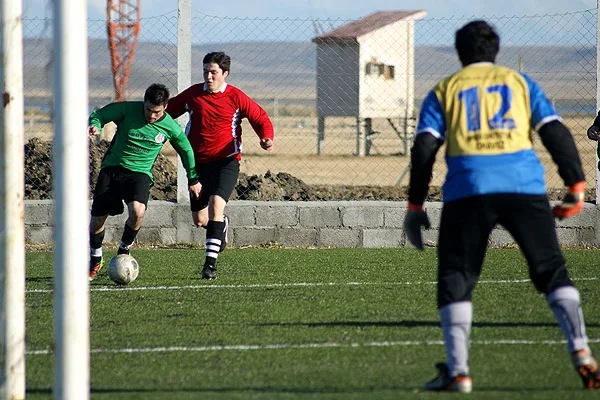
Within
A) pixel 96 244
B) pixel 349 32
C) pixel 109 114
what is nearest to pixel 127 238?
pixel 96 244

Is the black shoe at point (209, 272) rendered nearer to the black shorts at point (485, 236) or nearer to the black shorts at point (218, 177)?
the black shorts at point (218, 177)

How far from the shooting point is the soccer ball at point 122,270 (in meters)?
8.73

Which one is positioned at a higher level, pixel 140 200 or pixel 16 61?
pixel 16 61

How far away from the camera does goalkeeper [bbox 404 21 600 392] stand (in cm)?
483

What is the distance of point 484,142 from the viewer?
487 centimetres

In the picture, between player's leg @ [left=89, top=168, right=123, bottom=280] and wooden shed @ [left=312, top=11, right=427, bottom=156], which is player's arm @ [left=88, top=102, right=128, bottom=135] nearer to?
player's leg @ [left=89, top=168, right=123, bottom=280]

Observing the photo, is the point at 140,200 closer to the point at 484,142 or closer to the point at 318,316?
the point at 318,316

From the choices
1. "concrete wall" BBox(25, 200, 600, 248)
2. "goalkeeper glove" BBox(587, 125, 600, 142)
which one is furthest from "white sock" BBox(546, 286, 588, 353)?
"concrete wall" BBox(25, 200, 600, 248)

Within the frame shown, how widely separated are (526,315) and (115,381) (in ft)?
10.4

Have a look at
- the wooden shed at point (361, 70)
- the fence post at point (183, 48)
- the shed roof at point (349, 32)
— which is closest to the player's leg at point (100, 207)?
the fence post at point (183, 48)

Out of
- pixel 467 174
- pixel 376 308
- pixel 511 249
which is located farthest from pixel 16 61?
pixel 511 249

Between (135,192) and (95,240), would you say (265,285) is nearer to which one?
(135,192)

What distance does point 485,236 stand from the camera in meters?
4.88

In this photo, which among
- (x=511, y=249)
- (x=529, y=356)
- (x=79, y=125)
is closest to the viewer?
(x=79, y=125)
